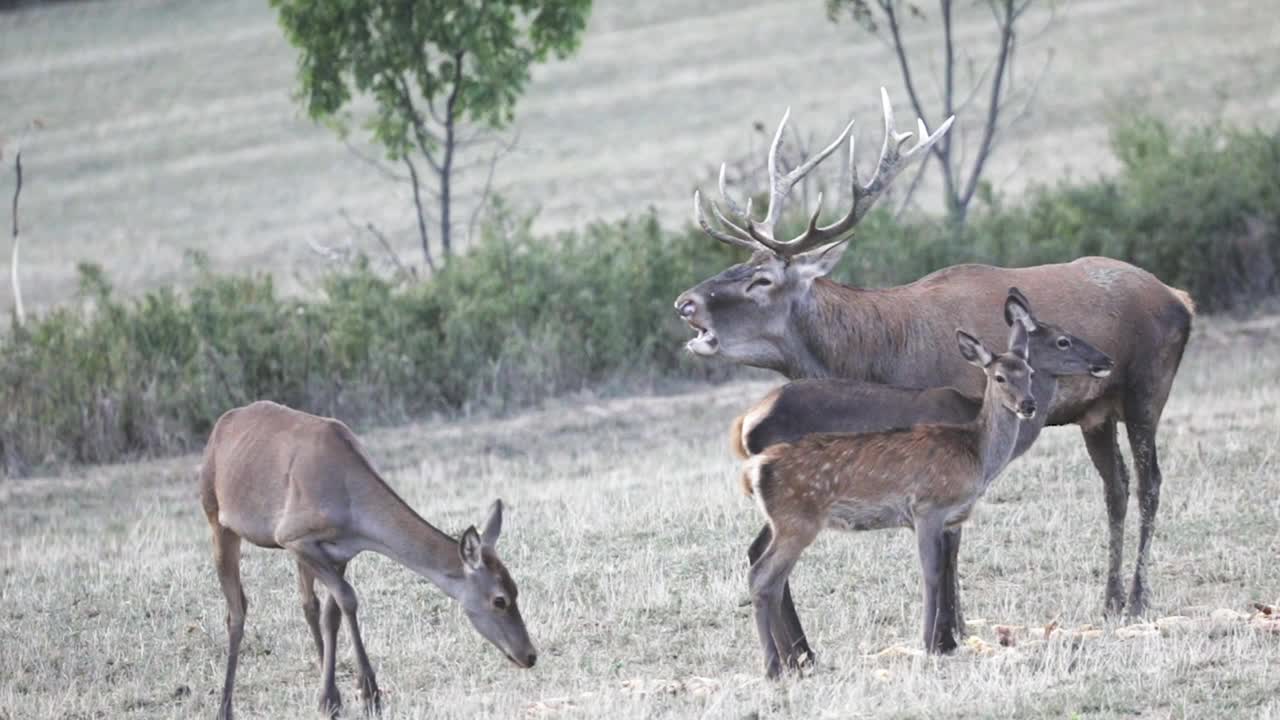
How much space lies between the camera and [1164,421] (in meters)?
17.2

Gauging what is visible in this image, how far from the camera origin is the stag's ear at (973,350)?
1078cm

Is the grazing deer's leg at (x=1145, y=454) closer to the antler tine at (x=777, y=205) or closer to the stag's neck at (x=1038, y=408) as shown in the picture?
the stag's neck at (x=1038, y=408)

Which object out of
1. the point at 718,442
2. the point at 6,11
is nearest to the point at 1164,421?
the point at 718,442

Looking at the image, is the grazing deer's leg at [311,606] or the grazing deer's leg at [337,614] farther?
the grazing deer's leg at [311,606]

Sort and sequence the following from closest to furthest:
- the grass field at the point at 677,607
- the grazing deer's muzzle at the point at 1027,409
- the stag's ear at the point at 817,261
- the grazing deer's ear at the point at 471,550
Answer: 1. the grass field at the point at 677,607
2. the grazing deer's ear at the point at 471,550
3. the grazing deer's muzzle at the point at 1027,409
4. the stag's ear at the point at 817,261

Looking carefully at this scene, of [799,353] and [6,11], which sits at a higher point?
[799,353]

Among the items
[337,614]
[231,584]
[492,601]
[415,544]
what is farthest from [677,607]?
[231,584]

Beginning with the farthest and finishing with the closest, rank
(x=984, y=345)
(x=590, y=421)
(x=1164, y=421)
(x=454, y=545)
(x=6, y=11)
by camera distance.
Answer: (x=6, y=11) → (x=590, y=421) → (x=1164, y=421) → (x=984, y=345) → (x=454, y=545)

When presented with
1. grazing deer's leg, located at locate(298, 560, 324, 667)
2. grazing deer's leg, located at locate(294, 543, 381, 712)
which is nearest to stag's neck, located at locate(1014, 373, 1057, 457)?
grazing deer's leg, located at locate(294, 543, 381, 712)

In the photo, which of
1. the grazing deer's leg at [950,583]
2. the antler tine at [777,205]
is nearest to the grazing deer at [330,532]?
the grazing deer's leg at [950,583]

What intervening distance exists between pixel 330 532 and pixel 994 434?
11.9 ft

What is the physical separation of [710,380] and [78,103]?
1438 inches

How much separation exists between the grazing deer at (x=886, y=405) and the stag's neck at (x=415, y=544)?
1657 mm

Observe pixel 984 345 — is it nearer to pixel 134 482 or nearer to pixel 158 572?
pixel 158 572
